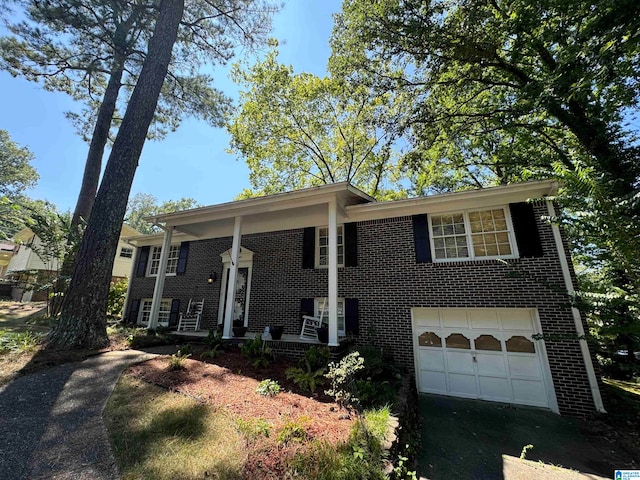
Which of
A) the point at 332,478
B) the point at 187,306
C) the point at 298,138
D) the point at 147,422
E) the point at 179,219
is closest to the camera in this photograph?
the point at 332,478

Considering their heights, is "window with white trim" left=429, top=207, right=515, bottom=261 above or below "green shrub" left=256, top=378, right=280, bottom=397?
above

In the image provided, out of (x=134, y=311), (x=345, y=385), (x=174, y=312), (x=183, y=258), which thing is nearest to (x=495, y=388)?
(x=345, y=385)

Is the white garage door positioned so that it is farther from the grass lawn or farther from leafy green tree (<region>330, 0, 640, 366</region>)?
the grass lawn

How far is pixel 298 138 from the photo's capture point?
1611cm

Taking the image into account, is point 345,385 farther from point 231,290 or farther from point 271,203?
point 271,203

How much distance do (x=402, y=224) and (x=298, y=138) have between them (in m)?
10.8

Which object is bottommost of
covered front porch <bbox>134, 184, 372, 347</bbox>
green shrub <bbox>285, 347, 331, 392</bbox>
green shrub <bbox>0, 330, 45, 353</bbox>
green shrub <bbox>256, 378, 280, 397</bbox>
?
green shrub <bbox>256, 378, 280, 397</bbox>

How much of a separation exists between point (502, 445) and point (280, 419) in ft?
12.6

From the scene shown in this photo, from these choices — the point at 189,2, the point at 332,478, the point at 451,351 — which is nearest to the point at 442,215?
the point at 451,351

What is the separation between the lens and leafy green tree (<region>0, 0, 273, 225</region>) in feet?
30.9

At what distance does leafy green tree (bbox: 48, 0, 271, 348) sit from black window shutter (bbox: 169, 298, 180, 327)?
3833 mm

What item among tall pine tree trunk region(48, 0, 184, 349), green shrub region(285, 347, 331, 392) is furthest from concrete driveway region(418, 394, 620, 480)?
tall pine tree trunk region(48, 0, 184, 349)

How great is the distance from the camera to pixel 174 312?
10.5 meters

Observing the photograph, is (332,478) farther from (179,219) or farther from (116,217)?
(179,219)
